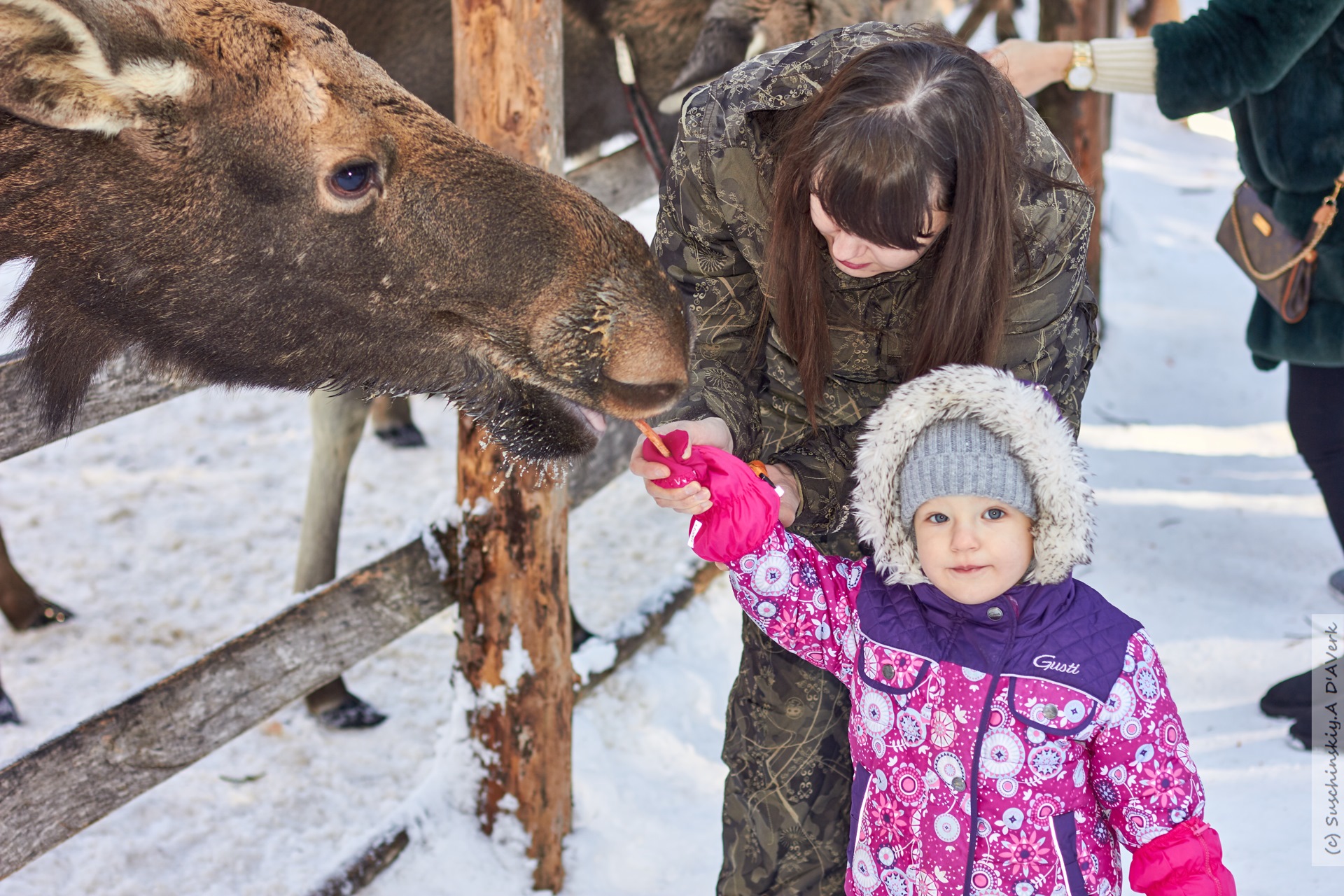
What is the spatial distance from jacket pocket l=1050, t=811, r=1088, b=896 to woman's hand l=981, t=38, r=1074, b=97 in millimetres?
1804

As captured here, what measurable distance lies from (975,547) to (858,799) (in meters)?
0.55

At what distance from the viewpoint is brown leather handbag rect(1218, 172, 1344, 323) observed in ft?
10.1

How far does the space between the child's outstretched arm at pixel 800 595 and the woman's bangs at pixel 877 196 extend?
1.75 ft

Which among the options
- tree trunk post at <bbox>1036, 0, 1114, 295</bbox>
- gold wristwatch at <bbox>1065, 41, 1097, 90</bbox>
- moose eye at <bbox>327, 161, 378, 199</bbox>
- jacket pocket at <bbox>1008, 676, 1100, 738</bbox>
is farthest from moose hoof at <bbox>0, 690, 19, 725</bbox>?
tree trunk post at <bbox>1036, 0, 1114, 295</bbox>

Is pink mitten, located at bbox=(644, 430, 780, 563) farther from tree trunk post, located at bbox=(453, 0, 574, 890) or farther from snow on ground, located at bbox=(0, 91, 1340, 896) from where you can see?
snow on ground, located at bbox=(0, 91, 1340, 896)

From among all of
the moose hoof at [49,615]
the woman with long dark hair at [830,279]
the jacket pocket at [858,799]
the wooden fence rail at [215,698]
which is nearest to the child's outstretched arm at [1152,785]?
the jacket pocket at [858,799]

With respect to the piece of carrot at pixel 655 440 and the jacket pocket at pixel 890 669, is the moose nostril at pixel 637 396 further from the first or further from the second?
the jacket pocket at pixel 890 669

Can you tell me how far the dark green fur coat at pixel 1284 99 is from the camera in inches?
108

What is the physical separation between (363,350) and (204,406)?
184 inches

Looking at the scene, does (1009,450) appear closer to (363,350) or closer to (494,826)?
(363,350)

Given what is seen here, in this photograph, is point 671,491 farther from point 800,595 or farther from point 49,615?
point 49,615

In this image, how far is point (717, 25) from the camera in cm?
387

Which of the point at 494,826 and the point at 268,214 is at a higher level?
the point at 268,214

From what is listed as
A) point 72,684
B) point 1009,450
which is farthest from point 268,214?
point 72,684
